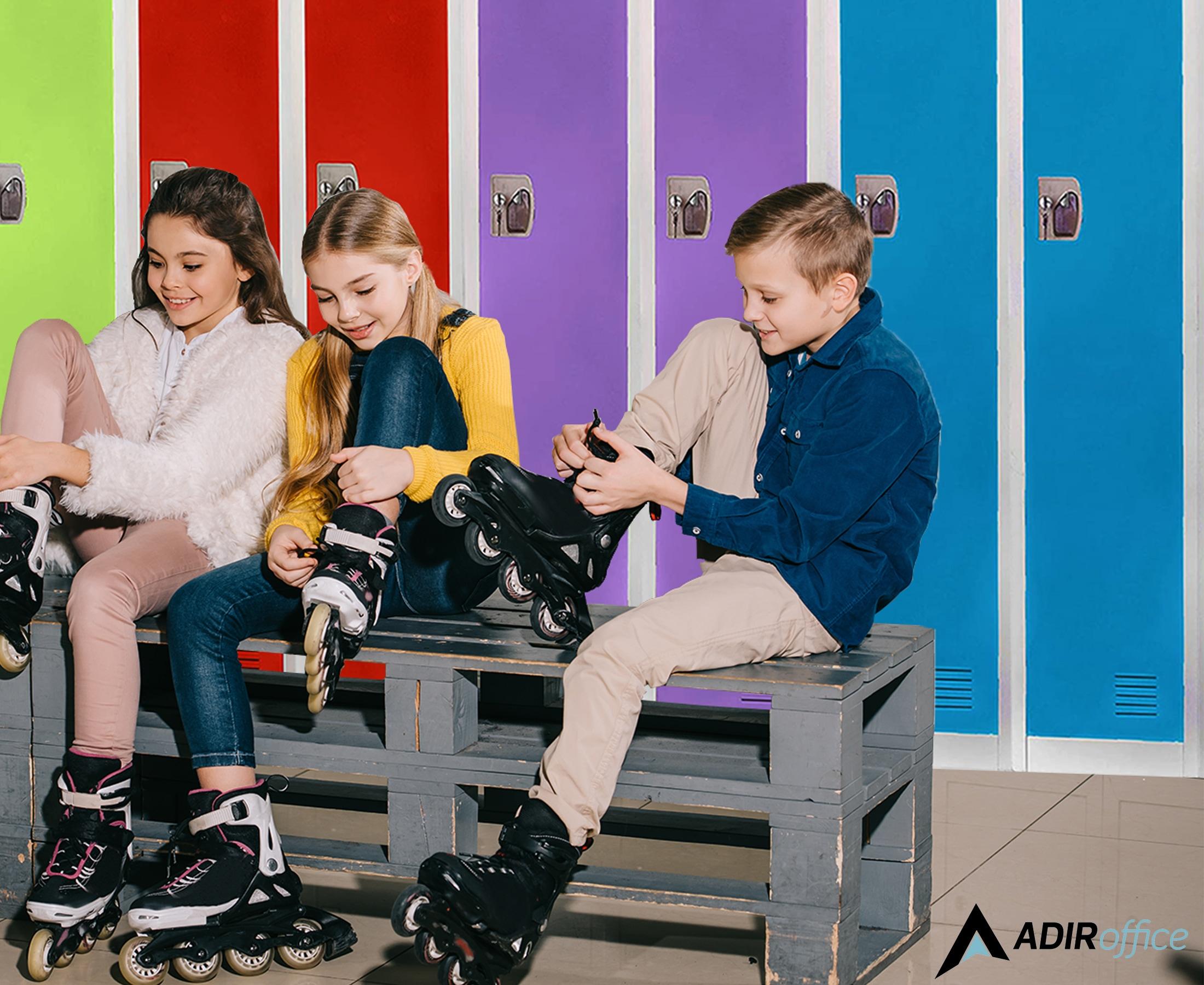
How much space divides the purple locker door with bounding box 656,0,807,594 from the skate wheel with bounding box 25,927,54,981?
1.87 metres

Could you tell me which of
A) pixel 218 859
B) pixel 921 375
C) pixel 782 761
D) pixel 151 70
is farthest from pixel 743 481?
pixel 151 70

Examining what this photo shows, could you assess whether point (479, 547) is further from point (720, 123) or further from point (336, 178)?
point (336, 178)

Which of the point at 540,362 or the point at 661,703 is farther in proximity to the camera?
the point at 540,362

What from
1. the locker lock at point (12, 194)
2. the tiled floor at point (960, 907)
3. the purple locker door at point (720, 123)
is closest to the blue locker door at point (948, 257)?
the purple locker door at point (720, 123)

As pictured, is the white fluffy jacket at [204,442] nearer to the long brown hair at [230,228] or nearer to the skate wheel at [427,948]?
the long brown hair at [230,228]

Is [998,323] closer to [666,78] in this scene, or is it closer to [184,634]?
[666,78]

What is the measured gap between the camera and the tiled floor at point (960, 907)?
2.16m

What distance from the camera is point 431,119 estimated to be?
3.59m

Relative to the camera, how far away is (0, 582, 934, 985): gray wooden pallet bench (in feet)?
6.57

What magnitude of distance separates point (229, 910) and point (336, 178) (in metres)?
2.06

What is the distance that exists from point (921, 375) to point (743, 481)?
11.8 inches

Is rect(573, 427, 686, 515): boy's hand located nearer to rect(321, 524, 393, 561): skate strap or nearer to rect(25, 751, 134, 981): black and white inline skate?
rect(321, 524, 393, 561): skate strap

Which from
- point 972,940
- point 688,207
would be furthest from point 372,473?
point 688,207

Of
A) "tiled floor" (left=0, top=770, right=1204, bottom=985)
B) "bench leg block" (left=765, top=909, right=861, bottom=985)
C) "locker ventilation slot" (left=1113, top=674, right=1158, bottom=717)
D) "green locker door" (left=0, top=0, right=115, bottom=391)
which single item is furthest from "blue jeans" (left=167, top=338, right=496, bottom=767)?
"green locker door" (left=0, top=0, right=115, bottom=391)
